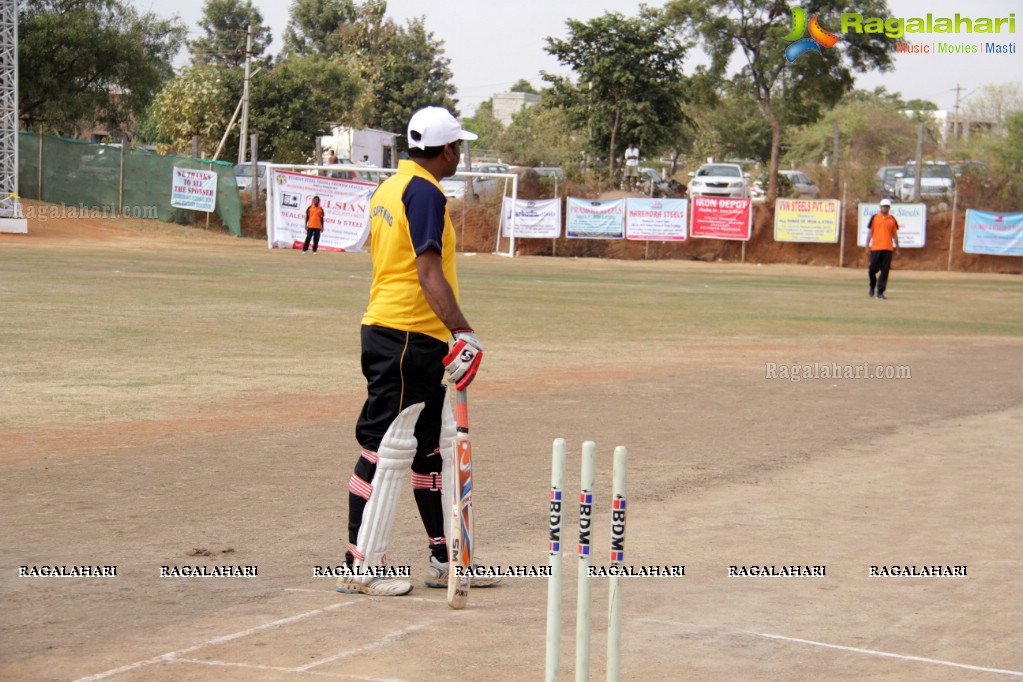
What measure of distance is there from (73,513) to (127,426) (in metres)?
2.82

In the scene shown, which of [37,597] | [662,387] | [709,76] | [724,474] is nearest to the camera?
[37,597]

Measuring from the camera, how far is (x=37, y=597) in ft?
18.0

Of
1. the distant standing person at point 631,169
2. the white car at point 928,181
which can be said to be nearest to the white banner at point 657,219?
the distant standing person at point 631,169

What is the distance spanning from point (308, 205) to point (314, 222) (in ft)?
6.96

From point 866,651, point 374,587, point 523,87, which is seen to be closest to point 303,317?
point 374,587

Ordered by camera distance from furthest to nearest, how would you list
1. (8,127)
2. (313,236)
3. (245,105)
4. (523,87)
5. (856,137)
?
1. (523,87)
2. (856,137)
3. (245,105)
4. (313,236)
5. (8,127)

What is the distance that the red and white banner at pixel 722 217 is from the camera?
41.9 meters

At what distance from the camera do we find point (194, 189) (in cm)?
4369

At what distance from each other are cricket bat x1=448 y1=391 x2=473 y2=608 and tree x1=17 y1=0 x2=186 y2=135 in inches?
1825

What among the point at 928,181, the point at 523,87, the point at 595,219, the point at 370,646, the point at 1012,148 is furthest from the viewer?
the point at 523,87

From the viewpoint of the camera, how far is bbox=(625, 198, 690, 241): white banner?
42312 millimetres

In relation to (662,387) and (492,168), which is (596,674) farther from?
(492,168)

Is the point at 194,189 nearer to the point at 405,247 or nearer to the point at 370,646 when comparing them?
the point at 405,247

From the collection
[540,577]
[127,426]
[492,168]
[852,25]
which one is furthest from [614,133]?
[540,577]
